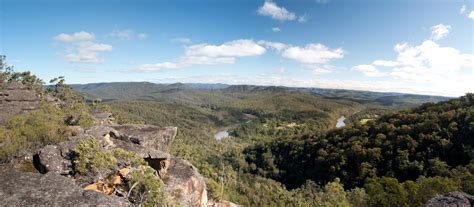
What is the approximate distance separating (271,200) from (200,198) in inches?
1990

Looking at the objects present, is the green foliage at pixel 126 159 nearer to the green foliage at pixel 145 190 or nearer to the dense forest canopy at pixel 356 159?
the green foliage at pixel 145 190

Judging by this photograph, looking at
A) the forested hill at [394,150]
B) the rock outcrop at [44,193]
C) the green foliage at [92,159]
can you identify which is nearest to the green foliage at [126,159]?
the green foliage at [92,159]

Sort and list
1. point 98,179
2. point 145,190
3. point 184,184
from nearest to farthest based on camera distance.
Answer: point 145,190, point 98,179, point 184,184

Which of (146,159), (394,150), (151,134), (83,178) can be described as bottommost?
(394,150)

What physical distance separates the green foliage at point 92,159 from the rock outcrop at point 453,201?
946 inches

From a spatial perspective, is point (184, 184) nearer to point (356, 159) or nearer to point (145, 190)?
point (145, 190)

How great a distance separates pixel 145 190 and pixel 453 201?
23045 millimetres

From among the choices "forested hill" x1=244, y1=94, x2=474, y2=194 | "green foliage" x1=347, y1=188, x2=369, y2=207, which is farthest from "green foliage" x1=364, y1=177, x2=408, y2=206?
"forested hill" x1=244, y1=94, x2=474, y2=194

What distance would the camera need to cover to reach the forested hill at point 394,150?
221ft

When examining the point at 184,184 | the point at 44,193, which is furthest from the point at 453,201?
the point at 44,193

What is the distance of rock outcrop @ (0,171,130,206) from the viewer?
1351cm

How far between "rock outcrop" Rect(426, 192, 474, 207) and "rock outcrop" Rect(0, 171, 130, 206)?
2321cm

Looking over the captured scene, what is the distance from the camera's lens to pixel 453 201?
24.2 m

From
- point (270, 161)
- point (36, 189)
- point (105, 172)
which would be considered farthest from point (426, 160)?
point (36, 189)
